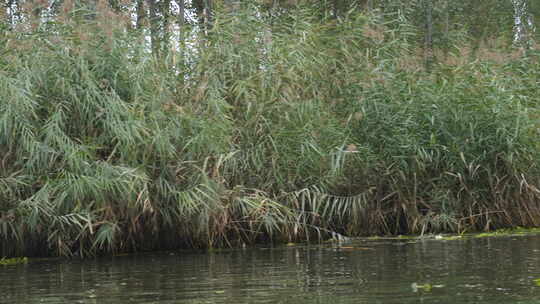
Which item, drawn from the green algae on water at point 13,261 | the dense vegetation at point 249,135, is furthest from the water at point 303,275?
the dense vegetation at point 249,135

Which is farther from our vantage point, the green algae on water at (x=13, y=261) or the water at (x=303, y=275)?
the green algae on water at (x=13, y=261)

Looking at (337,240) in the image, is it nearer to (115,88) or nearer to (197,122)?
(197,122)

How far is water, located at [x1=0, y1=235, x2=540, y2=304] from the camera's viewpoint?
224 inches

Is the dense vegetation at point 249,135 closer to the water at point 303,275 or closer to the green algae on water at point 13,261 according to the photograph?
the green algae on water at point 13,261

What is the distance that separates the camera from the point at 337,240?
9984 millimetres

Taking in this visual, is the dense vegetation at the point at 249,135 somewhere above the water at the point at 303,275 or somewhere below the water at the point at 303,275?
above

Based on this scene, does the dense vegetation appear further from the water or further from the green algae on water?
the water

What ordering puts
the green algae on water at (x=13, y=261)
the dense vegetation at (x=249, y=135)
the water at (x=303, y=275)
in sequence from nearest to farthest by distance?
the water at (x=303, y=275)
the green algae on water at (x=13, y=261)
the dense vegetation at (x=249, y=135)

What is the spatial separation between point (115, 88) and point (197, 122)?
1019 mm

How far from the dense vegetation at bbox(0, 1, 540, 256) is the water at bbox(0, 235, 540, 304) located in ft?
1.83

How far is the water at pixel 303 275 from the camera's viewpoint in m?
5.69

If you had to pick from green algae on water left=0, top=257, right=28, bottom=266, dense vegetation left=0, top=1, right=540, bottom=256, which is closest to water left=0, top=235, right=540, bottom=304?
green algae on water left=0, top=257, right=28, bottom=266

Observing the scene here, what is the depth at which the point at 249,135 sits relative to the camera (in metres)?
10.5

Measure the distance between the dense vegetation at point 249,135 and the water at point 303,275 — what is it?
557mm
